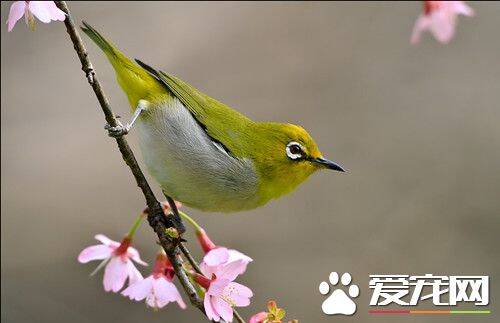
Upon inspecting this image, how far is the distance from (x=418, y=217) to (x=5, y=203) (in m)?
4.03

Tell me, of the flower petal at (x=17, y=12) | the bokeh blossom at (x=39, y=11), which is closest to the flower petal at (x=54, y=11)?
the bokeh blossom at (x=39, y=11)

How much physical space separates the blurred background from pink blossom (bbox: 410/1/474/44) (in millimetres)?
4330

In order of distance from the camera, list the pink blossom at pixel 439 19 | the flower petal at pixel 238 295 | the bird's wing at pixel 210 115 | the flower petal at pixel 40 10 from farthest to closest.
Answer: the bird's wing at pixel 210 115, the flower petal at pixel 238 295, the flower petal at pixel 40 10, the pink blossom at pixel 439 19

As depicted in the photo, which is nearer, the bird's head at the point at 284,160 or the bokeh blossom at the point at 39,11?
the bokeh blossom at the point at 39,11

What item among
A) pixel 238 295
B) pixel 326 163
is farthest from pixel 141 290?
pixel 326 163

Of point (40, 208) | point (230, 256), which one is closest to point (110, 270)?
point (230, 256)

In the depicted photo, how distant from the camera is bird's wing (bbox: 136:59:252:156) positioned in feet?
10.7

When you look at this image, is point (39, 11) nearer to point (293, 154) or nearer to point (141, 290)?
point (141, 290)

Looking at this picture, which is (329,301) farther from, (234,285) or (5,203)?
(5,203)

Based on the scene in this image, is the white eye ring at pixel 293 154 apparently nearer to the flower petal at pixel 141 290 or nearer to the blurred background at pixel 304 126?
the flower petal at pixel 141 290

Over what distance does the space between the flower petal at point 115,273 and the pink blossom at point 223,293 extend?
1.39 ft

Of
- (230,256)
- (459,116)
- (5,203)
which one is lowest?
(230,256)

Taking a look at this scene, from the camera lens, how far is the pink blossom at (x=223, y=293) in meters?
2.30

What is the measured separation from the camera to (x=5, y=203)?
7059 mm
